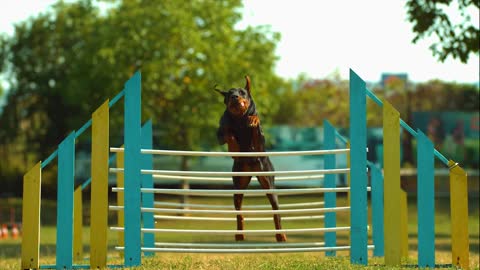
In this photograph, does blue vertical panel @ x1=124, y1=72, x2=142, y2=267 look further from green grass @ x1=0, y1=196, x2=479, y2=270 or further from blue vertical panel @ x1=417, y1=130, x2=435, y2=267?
blue vertical panel @ x1=417, y1=130, x2=435, y2=267

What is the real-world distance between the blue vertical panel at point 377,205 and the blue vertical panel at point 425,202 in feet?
5.52

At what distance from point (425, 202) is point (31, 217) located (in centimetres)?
376

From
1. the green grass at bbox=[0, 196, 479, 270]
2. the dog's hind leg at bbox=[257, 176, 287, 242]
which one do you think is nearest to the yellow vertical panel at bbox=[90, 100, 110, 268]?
the green grass at bbox=[0, 196, 479, 270]

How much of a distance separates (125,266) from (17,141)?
33003mm

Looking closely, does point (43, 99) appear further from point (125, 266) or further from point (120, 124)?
point (125, 266)

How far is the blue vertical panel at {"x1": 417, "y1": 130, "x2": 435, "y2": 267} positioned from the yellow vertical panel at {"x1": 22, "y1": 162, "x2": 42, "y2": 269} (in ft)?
11.9

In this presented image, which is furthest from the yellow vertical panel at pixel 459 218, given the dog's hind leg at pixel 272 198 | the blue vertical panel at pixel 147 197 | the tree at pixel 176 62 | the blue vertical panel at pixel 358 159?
the tree at pixel 176 62

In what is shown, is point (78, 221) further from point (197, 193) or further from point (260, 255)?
point (197, 193)

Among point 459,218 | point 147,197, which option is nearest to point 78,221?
point 147,197

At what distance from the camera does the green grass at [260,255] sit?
362 inches

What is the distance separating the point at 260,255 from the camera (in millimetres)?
14766

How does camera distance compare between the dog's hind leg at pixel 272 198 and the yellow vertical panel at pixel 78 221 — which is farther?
the yellow vertical panel at pixel 78 221

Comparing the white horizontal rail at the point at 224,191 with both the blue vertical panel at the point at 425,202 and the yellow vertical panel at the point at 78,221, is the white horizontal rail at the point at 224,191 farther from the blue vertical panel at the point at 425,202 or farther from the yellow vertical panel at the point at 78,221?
the yellow vertical panel at the point at 78,221

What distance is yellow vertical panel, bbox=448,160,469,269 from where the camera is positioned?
8992 mm
